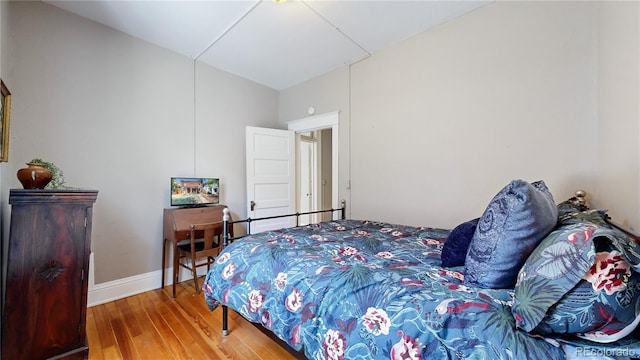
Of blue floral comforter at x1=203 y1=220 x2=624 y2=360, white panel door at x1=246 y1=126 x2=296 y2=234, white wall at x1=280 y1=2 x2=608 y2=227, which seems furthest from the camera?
white panel door at x1=246 y1=126 x2=296 y2=234

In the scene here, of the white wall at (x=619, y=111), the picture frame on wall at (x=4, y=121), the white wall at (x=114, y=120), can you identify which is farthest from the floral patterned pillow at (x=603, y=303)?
the white wall at (x=114, y=120)

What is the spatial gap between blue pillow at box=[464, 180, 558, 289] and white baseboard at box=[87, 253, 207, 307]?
3.13 meters

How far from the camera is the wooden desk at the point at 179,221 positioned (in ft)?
9.23

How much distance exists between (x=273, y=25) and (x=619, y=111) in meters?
2.67

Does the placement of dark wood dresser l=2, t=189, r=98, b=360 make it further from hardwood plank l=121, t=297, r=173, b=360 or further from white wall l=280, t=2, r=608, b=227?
white wall l=280, t=2, r=608, b=227

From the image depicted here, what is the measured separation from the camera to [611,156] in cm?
154

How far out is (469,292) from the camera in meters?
0.98

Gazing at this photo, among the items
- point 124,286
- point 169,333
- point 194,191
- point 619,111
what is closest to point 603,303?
point 619,111

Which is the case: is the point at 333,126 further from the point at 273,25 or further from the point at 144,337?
the point at 144,337

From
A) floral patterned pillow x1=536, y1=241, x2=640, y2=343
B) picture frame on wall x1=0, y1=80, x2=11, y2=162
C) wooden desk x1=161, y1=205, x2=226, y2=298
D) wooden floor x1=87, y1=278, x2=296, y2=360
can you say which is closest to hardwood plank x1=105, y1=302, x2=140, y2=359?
wooden floor x1=87, y1=278, x2=296, y2=360

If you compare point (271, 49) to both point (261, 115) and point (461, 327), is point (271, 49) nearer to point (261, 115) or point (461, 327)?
point (261, 115)

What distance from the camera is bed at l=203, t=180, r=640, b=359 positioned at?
2.39 feet

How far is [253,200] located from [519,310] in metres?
3.22

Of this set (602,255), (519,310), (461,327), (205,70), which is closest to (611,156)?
(602,255)
